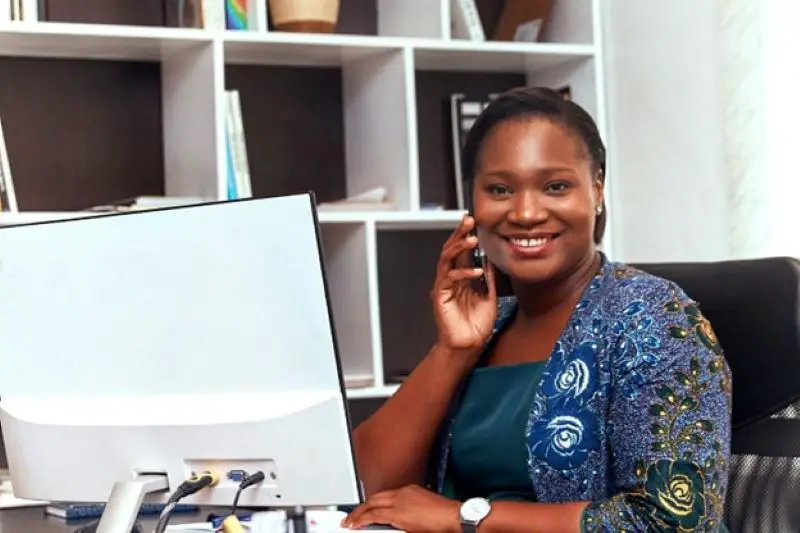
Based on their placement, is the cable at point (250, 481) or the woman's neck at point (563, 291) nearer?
the cable at point (250, 481)

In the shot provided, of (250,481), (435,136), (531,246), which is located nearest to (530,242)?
(531,246)

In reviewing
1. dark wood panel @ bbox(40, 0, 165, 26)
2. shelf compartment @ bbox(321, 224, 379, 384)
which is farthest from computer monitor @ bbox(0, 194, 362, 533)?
dark wood panel @ bbox(40, 0, 165, 26)

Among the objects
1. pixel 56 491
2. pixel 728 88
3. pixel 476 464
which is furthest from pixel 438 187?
pixel 56 491

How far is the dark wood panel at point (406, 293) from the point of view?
3.01 meters

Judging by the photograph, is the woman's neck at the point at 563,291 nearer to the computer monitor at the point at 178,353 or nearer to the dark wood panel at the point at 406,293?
the computer monitor at the point at 178,353

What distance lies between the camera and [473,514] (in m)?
1.50

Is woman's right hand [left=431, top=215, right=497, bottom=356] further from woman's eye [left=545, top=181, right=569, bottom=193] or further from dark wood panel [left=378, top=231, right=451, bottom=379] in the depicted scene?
dark wood panel [left=378, top=231, right=451, bottom=379]

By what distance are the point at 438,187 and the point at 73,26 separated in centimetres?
101

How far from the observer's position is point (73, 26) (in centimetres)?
246

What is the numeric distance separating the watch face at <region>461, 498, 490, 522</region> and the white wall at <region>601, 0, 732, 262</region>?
1214 millimetres

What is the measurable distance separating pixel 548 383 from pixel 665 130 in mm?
1287

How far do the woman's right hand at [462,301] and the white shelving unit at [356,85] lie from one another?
0.85 metres

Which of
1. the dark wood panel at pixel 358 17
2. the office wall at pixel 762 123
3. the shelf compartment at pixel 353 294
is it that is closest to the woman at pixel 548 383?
the office wall at pixel 762 123

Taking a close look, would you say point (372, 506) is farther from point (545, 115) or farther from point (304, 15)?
point (304, 15)
